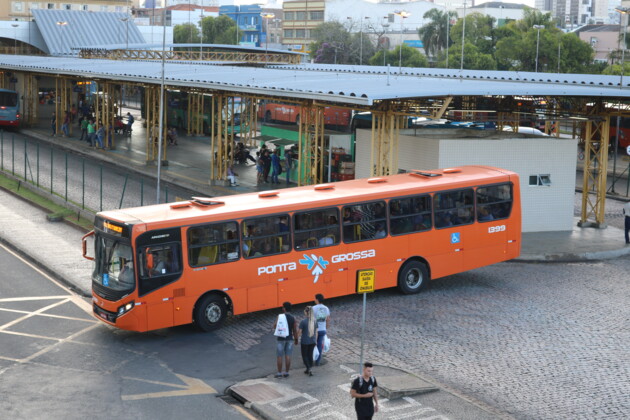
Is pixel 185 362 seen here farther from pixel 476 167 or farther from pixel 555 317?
pixel 476 167

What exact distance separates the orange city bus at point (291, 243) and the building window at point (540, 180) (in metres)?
6.38

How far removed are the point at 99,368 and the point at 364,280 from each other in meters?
5.17

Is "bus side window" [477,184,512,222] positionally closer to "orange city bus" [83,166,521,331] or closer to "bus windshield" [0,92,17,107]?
"orange city bus" [83,166,521,331]

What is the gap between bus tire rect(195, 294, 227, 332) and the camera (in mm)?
18672

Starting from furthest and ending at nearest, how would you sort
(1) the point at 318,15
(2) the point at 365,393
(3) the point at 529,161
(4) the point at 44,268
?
(1) the point at 318,15 → (3) the point at 529,161 → (4) the point at 44,268 → (2) the point at 365,393

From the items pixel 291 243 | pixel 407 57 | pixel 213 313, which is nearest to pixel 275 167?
pixel 291 243

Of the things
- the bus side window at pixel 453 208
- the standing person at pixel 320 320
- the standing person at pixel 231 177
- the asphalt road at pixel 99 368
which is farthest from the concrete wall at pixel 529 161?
the standing person at pixel 320 320

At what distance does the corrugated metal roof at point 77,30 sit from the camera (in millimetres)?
89875

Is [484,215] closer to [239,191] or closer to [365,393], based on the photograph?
[365,393]

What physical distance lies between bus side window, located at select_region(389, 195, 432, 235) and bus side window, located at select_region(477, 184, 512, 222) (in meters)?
1.60

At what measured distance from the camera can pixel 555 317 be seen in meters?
20.0

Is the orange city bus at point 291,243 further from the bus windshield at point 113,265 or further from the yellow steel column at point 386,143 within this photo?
the yellow steel column at point 386,143

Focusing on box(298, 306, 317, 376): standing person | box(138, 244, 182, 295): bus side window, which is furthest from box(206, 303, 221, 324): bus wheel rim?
box(298, 306, 317, 376): standing person

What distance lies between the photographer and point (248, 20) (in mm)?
182625
